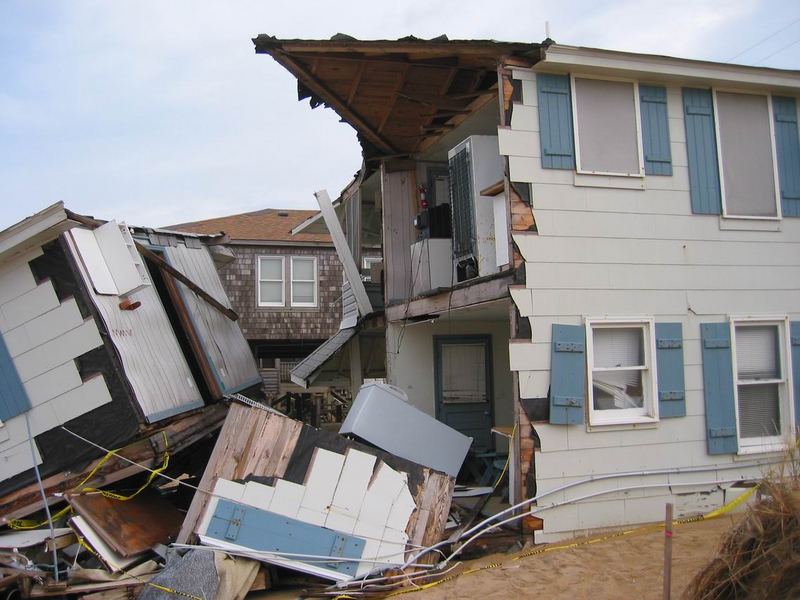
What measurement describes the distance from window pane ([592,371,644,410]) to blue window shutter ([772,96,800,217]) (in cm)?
296

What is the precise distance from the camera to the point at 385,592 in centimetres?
691

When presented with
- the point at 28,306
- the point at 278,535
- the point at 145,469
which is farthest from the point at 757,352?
→ the point at 28,306

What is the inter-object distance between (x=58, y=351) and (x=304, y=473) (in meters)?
3.16

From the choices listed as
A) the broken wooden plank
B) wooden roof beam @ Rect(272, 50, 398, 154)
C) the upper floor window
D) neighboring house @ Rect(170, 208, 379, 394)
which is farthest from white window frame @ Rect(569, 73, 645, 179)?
neighboring house @ Rect(170, 208, 379, 394)

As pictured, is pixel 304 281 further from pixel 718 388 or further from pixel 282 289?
pixel 718 388

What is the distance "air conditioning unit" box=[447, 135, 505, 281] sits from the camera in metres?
9.23

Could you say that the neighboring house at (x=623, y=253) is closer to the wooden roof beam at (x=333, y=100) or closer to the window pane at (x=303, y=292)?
the wooden roof beam at (x=333, y=100)

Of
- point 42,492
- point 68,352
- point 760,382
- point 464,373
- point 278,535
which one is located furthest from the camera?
point 464,373

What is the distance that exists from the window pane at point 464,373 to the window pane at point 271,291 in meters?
11.3

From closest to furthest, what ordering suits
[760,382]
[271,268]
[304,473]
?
[304,473]
[760,382]
[271,268]

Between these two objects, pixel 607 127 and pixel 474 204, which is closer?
pixel 607 127

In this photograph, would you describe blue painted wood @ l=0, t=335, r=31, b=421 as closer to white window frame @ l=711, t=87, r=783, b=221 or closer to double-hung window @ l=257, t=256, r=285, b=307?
white window frame @ l=711, t=87, r=783, b=221

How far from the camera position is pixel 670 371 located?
27.0ft

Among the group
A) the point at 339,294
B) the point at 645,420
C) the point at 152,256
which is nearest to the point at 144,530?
the point at 152,256
